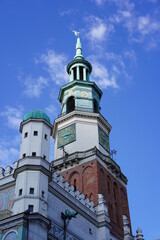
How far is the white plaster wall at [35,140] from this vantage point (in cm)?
3416

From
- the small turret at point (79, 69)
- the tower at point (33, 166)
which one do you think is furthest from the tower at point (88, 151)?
the tower at point (33, 166)

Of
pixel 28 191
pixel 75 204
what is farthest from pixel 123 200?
pixel 28 191

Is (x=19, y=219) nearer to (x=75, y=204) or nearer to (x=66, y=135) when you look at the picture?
(x=75, y=204)

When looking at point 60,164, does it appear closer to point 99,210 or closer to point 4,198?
point 99,210

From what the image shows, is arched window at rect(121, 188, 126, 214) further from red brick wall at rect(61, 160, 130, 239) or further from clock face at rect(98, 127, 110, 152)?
clock face at rect(98, 127, 110, 152)

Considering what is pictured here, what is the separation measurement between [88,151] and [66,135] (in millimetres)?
5859

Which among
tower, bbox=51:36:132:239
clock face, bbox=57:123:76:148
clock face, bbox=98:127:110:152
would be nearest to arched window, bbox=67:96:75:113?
tower, bbox=51:36:132:239

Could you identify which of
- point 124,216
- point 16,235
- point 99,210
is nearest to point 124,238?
point 124,216

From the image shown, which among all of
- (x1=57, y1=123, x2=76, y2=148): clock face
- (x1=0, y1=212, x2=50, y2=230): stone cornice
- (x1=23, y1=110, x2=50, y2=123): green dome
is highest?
(x1=57, y1=123, x2=76, y2=148): clock face

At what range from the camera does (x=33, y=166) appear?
32.3m

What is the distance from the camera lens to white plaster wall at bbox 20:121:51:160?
34.2 meters

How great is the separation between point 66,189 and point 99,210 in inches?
241

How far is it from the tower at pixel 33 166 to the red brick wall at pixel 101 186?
1264cm

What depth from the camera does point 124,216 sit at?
4766cm
